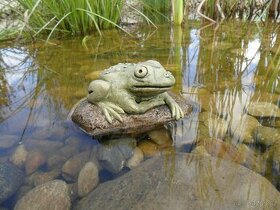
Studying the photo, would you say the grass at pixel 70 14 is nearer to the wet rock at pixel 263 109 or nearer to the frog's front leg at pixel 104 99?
the frog's front leg at pixel 104 99

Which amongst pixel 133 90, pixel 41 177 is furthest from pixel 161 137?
pixel 41 177

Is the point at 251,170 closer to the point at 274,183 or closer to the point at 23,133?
the point at 274,183

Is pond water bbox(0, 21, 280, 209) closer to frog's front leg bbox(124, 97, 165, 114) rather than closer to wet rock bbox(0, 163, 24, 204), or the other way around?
wet rock bbox(0, 163, 24, 204)

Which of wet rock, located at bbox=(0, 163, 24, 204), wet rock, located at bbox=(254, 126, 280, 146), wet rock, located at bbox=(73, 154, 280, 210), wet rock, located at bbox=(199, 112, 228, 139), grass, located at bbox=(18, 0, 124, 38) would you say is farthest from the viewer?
grass, located at bbox=(18, 0, 124, 38)

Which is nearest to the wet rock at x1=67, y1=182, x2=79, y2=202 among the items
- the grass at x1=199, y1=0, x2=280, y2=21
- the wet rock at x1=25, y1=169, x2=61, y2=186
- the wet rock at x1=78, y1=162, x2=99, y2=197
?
the wet rock at x1=78, y1=162, x2=99, y2=197

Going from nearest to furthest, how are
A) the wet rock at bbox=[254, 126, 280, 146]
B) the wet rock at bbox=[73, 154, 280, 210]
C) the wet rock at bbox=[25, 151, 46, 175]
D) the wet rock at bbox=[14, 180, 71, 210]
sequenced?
the wet rock at bbox=[73, 154, 280, 210], the wet rock at bbox=[14, 180, 71, 210], the wet rock at bbox=[25, 151, 46, 175], the wet rock at bbox=[254, 126, 280, 146]

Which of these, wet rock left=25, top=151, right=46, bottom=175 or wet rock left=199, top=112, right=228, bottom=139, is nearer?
wet rock left=25, top=151, right=46, bottom=175
